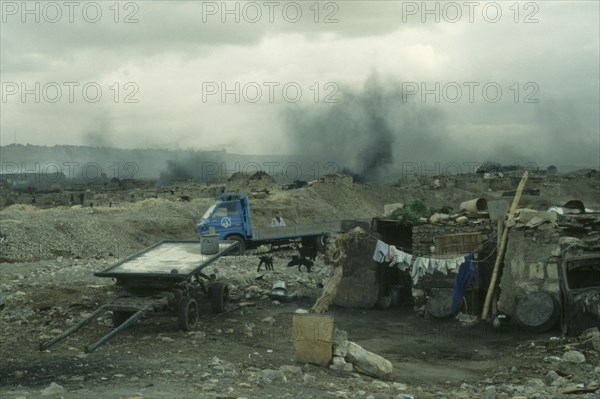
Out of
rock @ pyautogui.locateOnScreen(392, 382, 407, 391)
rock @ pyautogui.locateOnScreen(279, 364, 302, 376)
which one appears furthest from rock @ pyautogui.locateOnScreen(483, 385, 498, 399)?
rock @ pyautogui.locateOnScreen(279, 364, 302, 376)

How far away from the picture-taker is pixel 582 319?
10906mm

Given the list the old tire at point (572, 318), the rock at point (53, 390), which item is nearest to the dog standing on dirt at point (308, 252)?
the old tire at point (572, 318)

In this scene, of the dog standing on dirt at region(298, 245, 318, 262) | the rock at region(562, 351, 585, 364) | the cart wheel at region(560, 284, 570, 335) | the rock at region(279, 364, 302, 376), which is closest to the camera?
the rock at region(279, 364, 302, 376)

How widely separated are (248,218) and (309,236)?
7.89ft

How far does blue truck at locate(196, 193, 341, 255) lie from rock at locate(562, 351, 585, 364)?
1469 centimetres

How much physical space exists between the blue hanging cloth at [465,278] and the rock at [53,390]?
8.35 metres

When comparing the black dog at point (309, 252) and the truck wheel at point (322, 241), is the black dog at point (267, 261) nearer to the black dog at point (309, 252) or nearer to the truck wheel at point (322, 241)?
the black dog at point (309, 252)

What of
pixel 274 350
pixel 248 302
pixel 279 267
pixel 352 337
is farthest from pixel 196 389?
pixel 279 267

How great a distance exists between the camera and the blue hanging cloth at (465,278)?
1331 centimetres

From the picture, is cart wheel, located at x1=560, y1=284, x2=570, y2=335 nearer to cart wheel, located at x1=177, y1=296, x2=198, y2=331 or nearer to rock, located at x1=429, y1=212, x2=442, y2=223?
rock, located at x1=429, y1=212, x2=442, y2=223

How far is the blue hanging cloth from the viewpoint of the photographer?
43.7ft

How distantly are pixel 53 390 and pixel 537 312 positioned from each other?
852 cm

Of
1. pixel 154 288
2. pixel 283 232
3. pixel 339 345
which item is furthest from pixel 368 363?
pixel 283 232

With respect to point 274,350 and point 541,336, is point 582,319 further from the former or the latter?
point 274,350
